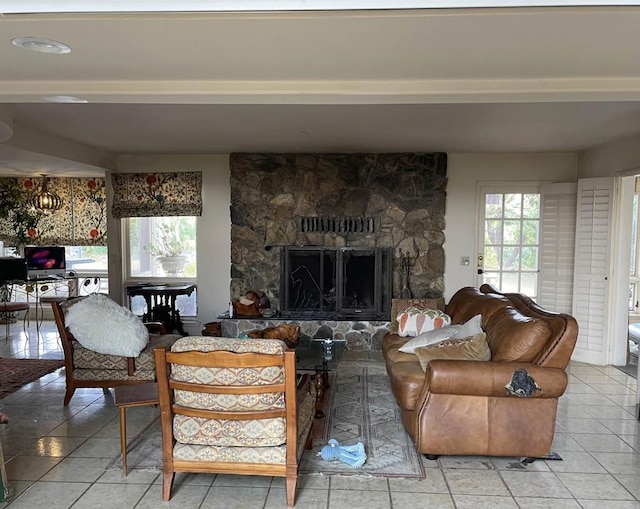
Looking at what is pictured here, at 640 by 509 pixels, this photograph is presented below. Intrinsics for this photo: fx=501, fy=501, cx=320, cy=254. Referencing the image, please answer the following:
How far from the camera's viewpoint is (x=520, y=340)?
9.72 ft

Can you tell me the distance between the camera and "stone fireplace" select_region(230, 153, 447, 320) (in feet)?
19.9

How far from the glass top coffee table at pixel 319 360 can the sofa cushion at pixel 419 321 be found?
595 mm

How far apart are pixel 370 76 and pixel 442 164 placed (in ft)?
11.6

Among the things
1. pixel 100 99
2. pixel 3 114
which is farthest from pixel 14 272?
pixel 100 99

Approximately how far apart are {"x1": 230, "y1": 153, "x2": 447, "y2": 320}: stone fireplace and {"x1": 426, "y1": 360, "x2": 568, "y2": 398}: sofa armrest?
10.3 ft

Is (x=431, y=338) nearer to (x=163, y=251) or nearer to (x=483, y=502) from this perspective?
(x=483, y=502)

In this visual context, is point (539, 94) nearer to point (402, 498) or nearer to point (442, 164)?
point (402, 498)

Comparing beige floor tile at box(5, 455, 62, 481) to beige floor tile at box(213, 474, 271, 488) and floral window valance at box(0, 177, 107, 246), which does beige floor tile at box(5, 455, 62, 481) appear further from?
floral window valance at box(0, 177, 107, 246)

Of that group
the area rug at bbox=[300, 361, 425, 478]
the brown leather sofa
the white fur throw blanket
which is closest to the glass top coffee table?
the area rug at bbox=[300, 361, 425, 478]

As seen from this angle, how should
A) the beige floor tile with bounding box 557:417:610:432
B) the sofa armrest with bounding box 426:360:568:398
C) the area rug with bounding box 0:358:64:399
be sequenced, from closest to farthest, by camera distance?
the sofa armrest with bounding box 426:360:568:398 < the beige floor tile with bounding box 557:417:610:432 < the area rug with bounding box 0:358:64:399

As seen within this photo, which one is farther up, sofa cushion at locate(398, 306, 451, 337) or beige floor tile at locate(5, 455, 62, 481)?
sofa cushion at locate(398, 306, 451, 337)

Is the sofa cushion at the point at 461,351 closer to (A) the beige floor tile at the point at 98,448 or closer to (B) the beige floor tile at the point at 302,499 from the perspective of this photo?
(B) the beige floor tile at the point at 302,499

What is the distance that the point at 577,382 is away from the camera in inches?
184

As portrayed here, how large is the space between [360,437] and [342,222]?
3222 millimetres
